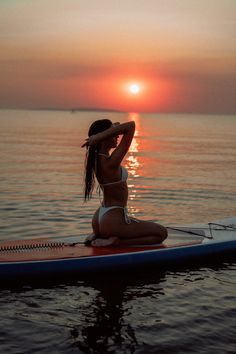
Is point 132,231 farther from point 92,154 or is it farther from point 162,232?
point 92,154

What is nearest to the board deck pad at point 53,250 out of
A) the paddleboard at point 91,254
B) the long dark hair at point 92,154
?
the paddleboard at point 91,254

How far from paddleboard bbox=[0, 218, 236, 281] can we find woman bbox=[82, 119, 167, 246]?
0.18 meters

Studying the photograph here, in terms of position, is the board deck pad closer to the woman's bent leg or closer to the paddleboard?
the paddleboard

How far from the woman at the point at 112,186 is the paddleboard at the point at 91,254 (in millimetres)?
184

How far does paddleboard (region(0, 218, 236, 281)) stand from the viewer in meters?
7.90

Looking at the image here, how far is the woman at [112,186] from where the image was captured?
8.17 meters

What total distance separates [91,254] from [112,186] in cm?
113

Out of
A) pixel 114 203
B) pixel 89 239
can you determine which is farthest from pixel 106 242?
pixel 114 203

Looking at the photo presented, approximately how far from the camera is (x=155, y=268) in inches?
348

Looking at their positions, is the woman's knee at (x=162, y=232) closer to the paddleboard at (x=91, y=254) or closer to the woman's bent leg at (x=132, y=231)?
the woman's bent leg at (x=132, y=231)

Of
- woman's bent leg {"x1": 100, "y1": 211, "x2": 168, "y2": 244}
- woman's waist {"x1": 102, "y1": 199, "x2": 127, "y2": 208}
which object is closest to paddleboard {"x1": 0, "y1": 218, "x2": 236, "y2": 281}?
woman's bent leg {"x1": 100, "y1": 211, "x2": 168, "y2": 244}

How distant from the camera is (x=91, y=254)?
8.30 m

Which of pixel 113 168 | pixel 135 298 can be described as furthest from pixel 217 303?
pixel 113 168

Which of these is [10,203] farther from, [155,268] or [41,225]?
[155,268]
